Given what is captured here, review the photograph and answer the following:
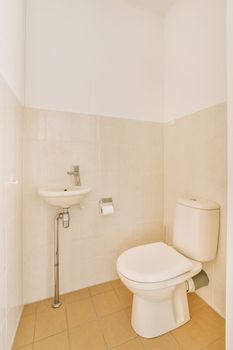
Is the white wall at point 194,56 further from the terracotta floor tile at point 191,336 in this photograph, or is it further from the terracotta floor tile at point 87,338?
the terracotta floor tile at point 87,338

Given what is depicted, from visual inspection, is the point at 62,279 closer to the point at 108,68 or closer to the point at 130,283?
the point at 130,283


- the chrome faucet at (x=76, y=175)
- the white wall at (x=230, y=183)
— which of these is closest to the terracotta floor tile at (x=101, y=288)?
the chrome faucet at (x=76, y=175)

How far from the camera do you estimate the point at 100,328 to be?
1226mm

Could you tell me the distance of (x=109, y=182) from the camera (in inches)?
65.7

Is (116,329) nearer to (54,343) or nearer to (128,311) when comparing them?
(128,311)

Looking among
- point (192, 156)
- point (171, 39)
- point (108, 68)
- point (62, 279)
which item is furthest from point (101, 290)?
point (171, 39)

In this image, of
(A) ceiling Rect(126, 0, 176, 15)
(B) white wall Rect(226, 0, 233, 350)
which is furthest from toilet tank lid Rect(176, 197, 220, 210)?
(A) ceiling Rect(126, 0, 176, 15)

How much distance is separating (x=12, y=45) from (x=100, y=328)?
181cm

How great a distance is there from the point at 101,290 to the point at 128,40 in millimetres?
2258

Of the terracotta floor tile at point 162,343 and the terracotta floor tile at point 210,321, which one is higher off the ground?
the terracotta floor tile at point 210,321

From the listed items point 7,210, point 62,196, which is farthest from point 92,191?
point 7,210

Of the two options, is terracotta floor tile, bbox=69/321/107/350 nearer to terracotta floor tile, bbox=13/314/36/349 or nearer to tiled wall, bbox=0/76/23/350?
terracotta floor tile, bbox=13/314/36/349

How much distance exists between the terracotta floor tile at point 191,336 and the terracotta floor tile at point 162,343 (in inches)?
1.4

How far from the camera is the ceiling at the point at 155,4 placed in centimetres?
170
